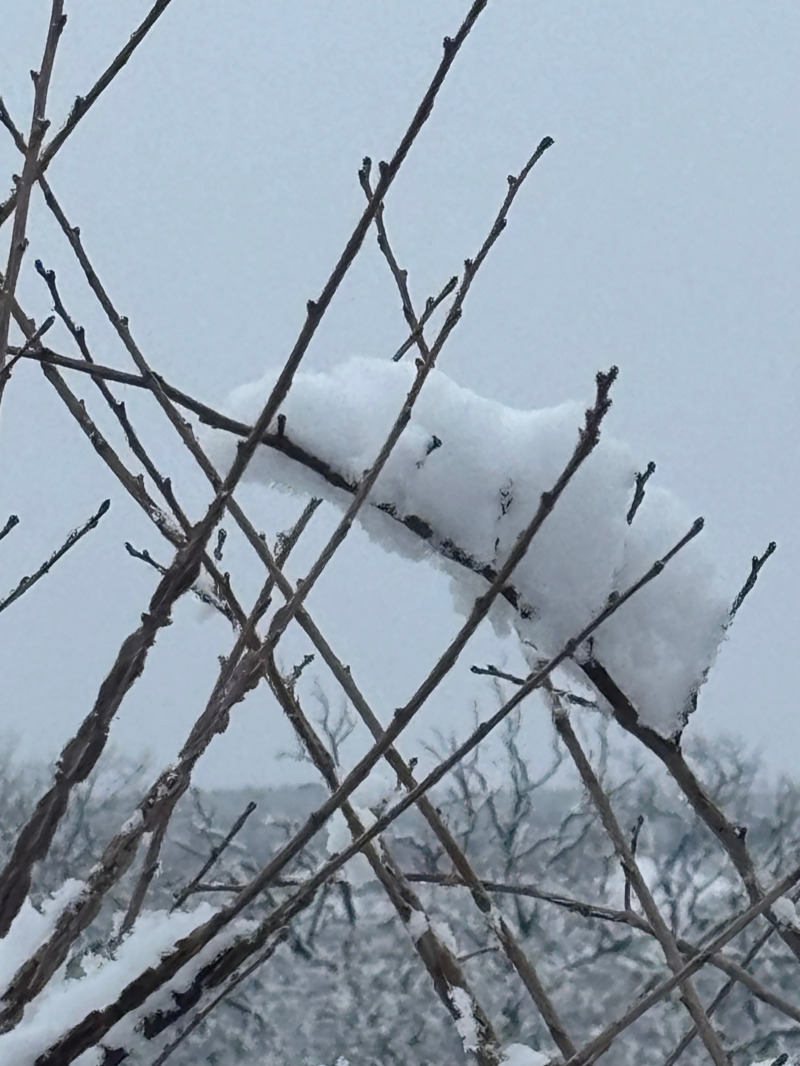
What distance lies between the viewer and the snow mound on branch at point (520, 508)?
40.8 inches

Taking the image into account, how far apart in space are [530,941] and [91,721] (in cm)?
1801

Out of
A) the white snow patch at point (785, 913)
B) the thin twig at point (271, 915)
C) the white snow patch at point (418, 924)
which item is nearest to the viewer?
the thin twig at point (271, 915)

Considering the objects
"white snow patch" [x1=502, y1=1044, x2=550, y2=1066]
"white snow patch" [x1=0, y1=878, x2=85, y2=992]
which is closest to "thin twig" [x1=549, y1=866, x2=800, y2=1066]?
"white snow patch" [x1=502, y1=1044, x2=550, y2=1066]

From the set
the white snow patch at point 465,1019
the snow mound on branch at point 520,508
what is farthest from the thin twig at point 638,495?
the white snow patch at point 465,1019

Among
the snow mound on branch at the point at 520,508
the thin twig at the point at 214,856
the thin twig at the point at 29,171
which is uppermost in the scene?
the snow mound on branch at the point at 520,508

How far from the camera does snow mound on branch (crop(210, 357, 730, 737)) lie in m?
1.04

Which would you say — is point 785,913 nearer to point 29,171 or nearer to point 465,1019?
point 465,1019

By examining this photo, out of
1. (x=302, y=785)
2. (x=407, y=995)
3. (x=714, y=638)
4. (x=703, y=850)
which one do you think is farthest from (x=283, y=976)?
(x=714, y=638)

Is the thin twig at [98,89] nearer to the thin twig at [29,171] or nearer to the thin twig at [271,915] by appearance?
the thin twig at [29,171]

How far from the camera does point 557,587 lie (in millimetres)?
1041

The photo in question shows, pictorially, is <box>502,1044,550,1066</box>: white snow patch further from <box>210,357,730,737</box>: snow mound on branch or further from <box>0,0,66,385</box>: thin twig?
<box>0,0,66,385</box>: thin twig

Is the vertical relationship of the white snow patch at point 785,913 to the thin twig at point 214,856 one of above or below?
above

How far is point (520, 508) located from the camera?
1.04 metres

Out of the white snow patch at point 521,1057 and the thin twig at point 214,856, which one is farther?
the thin twig at point 214,856
